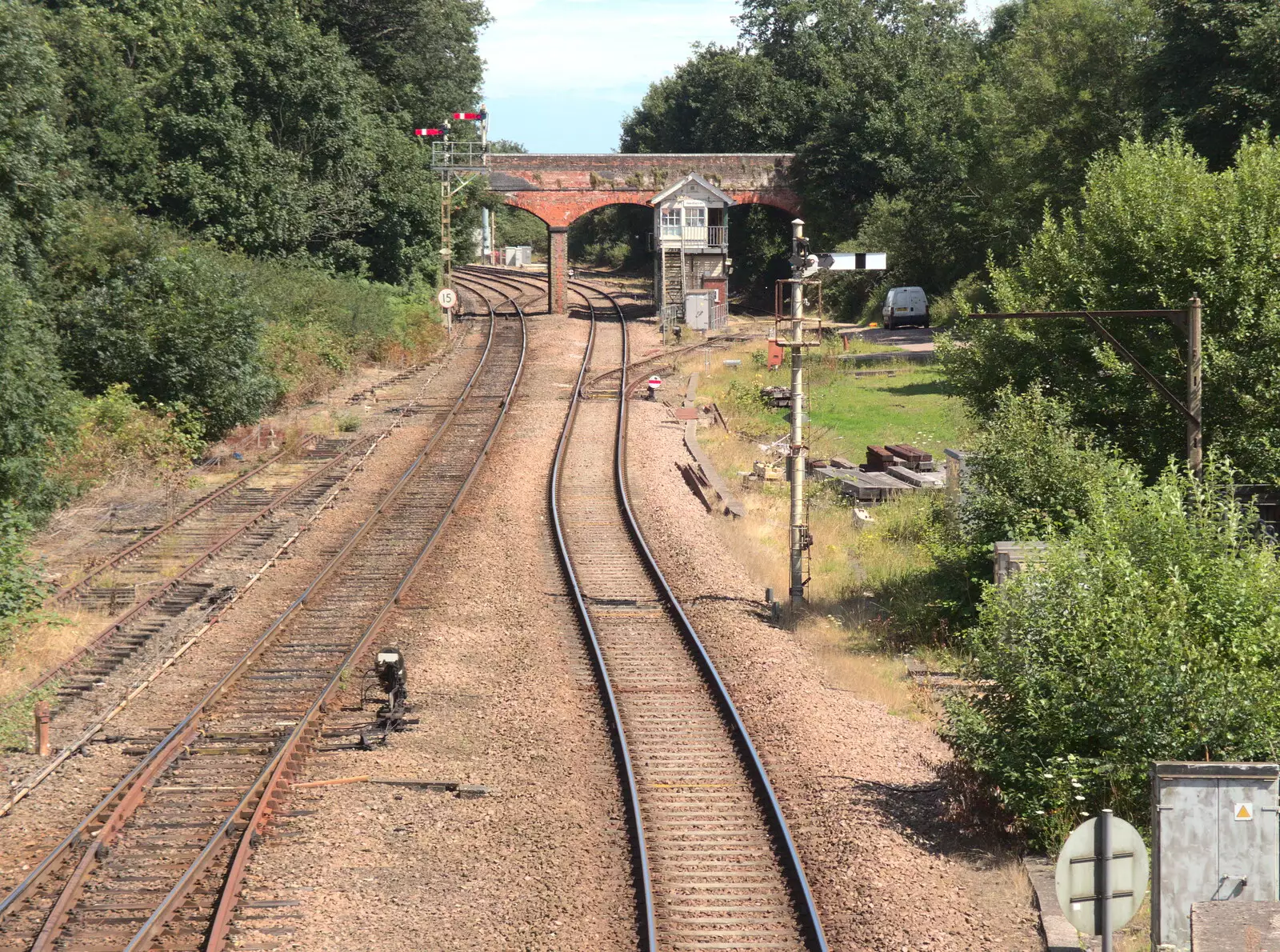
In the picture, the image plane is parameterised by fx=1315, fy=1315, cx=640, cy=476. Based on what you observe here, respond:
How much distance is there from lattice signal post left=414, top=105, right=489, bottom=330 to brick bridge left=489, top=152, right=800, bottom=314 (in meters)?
1.33

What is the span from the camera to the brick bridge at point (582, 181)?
180 feet

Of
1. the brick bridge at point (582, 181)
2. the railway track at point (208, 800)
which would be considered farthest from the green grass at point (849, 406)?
the railway track at point (208, 800)

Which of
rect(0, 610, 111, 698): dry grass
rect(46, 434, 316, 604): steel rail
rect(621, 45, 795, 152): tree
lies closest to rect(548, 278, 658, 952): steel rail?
rect(46, 434, 316, 604): steel rail

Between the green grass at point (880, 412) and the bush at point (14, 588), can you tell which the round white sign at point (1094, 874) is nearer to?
the bush at point (14, 588)

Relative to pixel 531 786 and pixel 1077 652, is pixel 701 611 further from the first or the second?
pixel 1077 652

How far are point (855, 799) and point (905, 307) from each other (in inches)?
1637

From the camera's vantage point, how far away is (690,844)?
1159 centimetres

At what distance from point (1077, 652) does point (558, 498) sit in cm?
1537

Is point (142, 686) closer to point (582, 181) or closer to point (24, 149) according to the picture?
point (24, 149)

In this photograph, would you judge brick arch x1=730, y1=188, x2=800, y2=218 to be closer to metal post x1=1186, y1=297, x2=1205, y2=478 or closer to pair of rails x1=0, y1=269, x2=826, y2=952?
pair of rails x1=0, y1=269, x2=826, y2=952

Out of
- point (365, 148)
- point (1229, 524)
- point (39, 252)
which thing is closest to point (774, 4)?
point (365, 148)

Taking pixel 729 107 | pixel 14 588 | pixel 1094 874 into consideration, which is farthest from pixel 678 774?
pixel 729 107

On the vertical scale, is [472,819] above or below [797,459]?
below

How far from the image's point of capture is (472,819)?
39.8 feet
